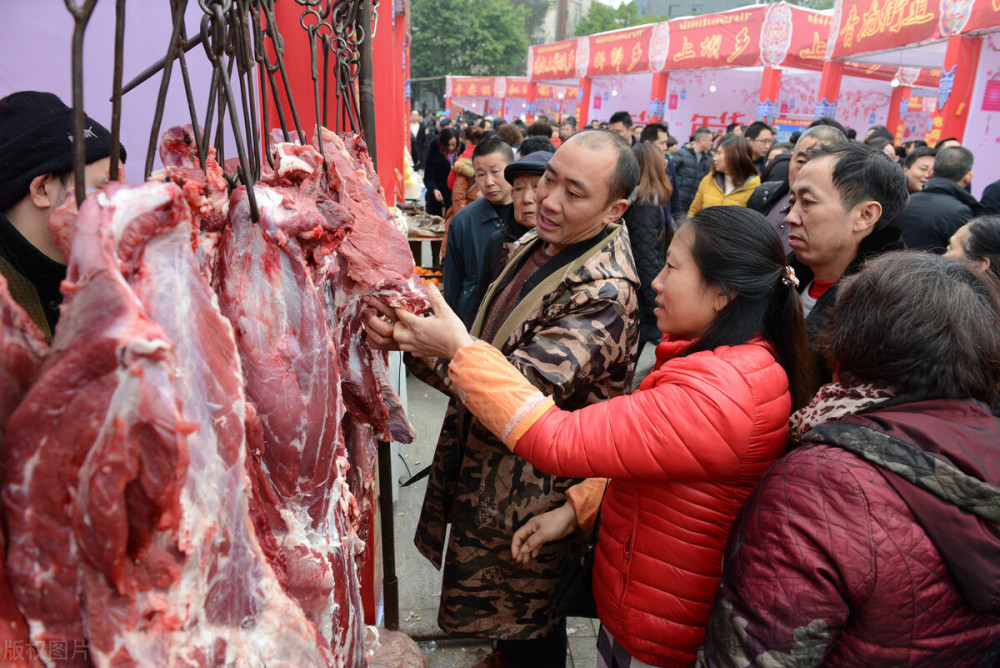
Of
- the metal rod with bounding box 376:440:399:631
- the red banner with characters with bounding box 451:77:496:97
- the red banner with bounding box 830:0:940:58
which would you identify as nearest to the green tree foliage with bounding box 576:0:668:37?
the red banner with characters with bounding box 451:77:496:97

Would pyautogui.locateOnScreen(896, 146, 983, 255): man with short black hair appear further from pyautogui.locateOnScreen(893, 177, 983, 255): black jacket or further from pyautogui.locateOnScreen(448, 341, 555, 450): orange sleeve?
pyautogui.locateOnScreen(448, 341, 555, 450): orange sleeve

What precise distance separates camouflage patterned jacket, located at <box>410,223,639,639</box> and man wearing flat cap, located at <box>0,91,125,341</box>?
2.88 feet

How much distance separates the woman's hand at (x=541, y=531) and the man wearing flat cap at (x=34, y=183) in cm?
128

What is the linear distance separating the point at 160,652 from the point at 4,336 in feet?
1.31

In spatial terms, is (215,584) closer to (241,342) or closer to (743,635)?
(241,342)

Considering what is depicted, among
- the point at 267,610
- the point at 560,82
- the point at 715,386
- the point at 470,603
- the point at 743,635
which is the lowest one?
the point at 470,603

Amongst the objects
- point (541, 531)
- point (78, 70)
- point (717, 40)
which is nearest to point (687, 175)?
point (541, 531)

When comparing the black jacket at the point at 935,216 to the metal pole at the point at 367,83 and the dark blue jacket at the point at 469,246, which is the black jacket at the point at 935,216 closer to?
the dark blue jacket at the point at 469,246

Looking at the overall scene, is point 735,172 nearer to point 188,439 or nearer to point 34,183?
point 34,183

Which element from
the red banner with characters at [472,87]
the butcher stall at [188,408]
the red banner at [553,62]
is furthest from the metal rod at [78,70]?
the red banner with characters at [472,87]

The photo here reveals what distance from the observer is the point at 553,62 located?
23.6 metres

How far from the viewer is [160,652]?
749 millimetres

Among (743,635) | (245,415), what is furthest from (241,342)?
(743,635)

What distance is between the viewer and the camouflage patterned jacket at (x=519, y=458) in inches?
66.1
